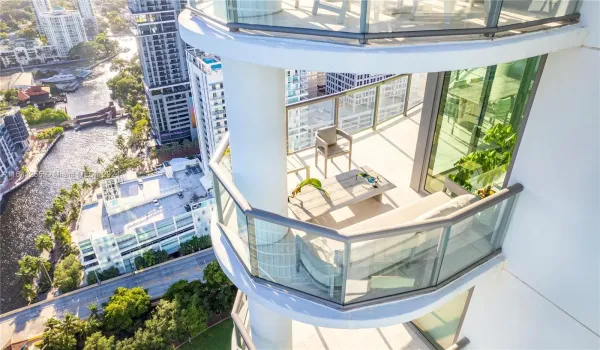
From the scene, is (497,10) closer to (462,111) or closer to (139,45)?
(462,111)

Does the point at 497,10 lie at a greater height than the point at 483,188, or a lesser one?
greater

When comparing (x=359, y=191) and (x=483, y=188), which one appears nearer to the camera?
(x=483, y=188)

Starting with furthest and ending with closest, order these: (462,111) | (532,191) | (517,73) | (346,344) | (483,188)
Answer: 1. (346,344)
2. (462,111)
3. (483,188)
4. (517,73)
5. (532,191)

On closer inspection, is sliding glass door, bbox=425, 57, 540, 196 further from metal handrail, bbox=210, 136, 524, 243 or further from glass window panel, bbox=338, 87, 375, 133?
glass window panel, bbox=338, 87, 375, 133

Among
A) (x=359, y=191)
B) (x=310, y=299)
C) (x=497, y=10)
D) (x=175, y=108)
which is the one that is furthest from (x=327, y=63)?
(x=175, y=108)

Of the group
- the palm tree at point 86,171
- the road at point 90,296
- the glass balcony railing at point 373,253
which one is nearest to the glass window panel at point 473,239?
the glass balcony railing at point 373,253

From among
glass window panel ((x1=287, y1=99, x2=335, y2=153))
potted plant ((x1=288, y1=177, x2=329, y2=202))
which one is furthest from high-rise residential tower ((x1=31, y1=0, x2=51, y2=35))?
potted plant ((x1=288, y1=177, x2=329, y2=202))

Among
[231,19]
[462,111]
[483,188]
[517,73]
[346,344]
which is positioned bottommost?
[346,344]
